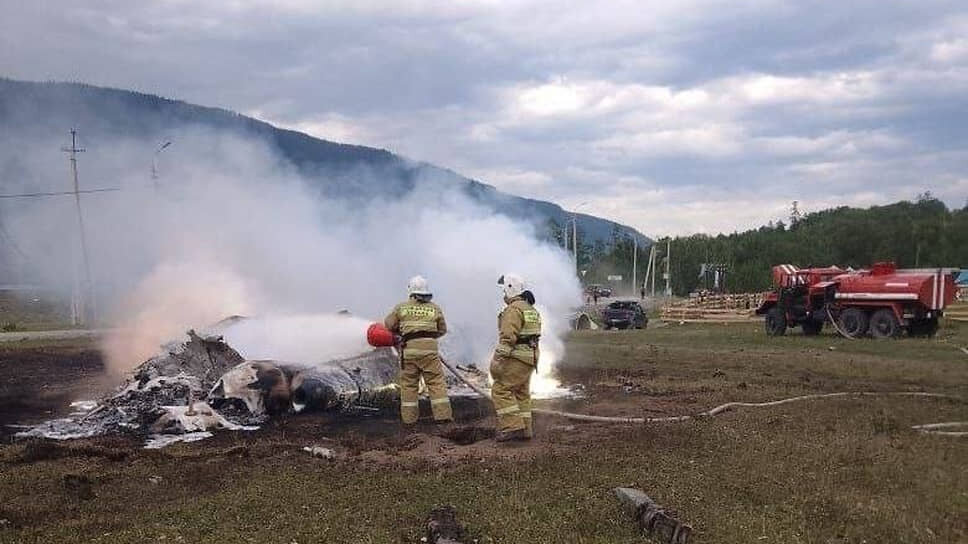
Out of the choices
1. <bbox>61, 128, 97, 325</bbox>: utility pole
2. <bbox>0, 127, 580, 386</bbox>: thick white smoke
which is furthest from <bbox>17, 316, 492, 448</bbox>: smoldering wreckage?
<bbox>61, 128, 97, 325</bbox>: utility pole

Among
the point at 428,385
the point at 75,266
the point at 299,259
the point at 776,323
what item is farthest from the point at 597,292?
the point at 428,385

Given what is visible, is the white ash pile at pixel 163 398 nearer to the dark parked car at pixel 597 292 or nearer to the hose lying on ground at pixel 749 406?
the hose lying on ground at pixel 749 406

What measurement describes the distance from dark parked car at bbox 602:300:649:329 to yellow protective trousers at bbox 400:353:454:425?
24.4 m

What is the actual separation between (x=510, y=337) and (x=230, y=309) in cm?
993

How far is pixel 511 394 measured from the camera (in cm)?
1012

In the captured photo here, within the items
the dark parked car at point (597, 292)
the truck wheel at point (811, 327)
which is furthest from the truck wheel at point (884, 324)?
the dark parked car at point (597, 292)

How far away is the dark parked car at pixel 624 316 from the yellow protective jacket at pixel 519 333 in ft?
82.7

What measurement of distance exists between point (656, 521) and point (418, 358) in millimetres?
5917

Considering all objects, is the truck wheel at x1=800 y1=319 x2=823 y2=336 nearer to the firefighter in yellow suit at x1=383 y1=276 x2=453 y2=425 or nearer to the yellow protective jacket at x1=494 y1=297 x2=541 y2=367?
the firefighter in yellow suit at x1=383 y1=276 x2=453 y2=425

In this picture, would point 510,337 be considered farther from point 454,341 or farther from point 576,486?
point 454,341

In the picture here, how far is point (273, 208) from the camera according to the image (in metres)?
20.4

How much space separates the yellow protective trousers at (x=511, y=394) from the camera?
32.7ft

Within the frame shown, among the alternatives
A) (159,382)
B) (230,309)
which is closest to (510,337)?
(159,382)

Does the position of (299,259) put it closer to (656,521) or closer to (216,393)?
(216,393)
